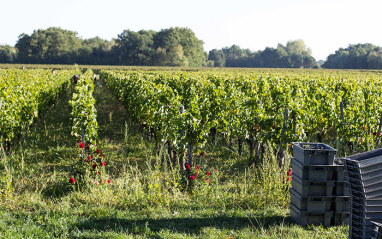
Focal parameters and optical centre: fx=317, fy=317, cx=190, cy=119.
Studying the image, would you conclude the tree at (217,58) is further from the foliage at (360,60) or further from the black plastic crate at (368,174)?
the black plastic crate at (368,174)

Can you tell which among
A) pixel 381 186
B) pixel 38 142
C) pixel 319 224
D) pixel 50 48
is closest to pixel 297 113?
pixel 319 224

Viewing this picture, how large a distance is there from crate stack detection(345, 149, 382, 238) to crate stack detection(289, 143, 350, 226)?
29.7 inches

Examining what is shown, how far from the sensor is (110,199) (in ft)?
16.5

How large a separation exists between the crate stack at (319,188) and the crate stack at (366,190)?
29.7 inches

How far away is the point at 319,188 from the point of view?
169 inches

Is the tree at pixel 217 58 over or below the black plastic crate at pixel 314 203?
over

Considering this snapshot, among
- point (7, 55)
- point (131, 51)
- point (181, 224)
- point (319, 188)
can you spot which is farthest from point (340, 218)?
point (7, 55)

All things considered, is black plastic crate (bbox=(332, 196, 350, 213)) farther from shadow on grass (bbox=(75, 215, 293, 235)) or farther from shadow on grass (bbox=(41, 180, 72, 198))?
shadow on grass (bbox=(41, 180, 72, 198))

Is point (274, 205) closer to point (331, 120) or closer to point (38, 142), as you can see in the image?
point (331, 120)

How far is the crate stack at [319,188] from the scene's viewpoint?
4.22 meters

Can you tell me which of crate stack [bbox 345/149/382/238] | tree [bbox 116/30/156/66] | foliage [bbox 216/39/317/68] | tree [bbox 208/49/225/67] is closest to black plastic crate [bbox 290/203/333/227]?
crate stack [bbox 345/149/382/238]

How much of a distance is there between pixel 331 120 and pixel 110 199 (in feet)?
20.1

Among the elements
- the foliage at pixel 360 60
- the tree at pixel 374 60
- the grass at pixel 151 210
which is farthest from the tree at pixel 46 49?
the grass at pixel 151 210

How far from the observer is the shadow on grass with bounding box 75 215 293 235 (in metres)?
4.21
